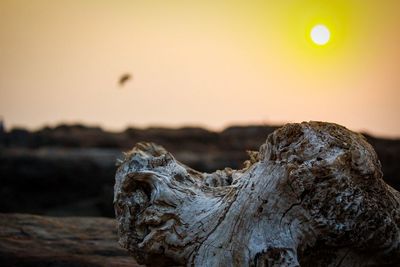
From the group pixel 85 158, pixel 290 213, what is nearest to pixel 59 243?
pixel 290 213

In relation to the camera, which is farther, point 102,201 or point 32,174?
point 32,174

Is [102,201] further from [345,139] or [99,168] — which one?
[345,139]

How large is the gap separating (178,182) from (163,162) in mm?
380

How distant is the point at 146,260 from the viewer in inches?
272

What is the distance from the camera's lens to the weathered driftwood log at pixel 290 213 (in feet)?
19.1

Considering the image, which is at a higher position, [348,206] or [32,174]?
[348,206]

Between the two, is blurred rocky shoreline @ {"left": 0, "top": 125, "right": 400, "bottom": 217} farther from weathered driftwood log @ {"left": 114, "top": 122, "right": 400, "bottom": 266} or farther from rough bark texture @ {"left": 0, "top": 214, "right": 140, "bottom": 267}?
weathered driftwood log @ {"left": 114, "top": 122, "right": 400, "bottom": 266}

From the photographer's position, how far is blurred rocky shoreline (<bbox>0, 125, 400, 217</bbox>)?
83.0ft

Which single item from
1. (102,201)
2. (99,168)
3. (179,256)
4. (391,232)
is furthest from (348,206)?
(99,168)

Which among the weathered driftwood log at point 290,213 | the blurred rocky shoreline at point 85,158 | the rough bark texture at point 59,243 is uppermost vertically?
the weathered driftwood log at point 290,213

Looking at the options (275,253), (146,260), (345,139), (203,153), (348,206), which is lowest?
(203,153)

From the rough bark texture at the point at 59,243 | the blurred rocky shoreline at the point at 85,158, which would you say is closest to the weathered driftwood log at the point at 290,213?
the rough bark texture at the point at 59,243

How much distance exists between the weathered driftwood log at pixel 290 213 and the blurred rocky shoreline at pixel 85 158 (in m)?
16.3

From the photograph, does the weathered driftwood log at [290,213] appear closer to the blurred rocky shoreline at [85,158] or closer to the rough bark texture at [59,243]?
the rough bark texture at [59,243]
